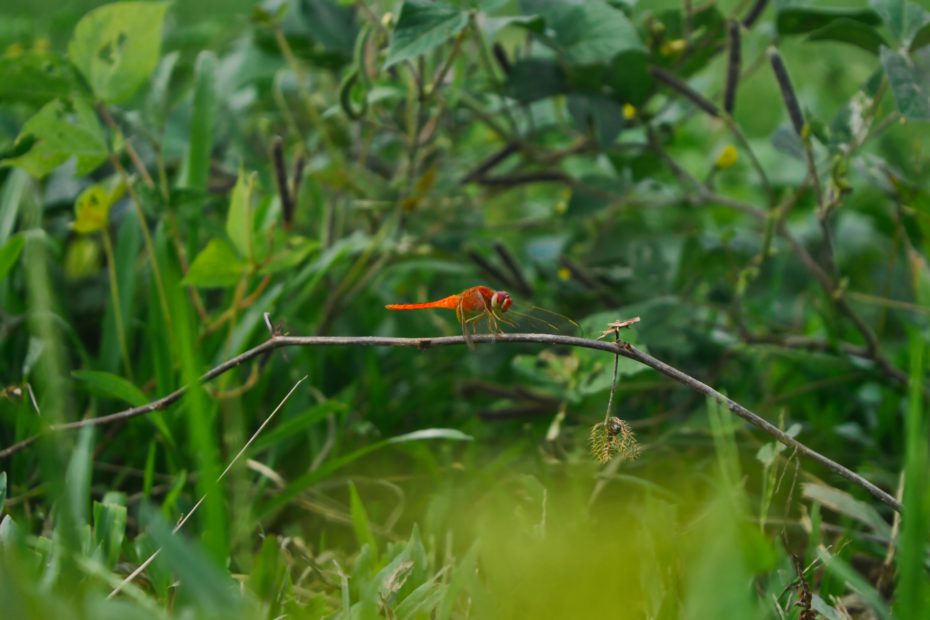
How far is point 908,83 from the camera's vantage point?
1142mm

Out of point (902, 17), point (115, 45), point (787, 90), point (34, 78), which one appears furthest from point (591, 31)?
point (34, 78)

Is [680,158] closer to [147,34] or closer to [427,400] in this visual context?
[427,400]

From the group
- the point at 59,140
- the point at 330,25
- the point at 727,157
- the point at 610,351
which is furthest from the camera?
the point at 330,25

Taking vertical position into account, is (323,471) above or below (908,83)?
below

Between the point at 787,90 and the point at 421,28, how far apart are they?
18.8 inches

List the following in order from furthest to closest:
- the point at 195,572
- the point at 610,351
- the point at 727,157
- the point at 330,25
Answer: the point at 330,25 → the point at 727,157 → the point at 610,351 → the point at 195,572

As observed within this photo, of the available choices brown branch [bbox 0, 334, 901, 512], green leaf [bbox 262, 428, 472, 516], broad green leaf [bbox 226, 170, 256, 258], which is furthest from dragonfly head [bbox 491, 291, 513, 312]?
broad green leaf [bbox 226, 170, 256, 258]

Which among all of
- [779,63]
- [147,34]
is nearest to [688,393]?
[779,63]

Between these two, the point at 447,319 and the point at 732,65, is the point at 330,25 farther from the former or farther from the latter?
the point at 732,65

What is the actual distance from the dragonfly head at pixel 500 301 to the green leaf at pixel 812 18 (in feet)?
2.50

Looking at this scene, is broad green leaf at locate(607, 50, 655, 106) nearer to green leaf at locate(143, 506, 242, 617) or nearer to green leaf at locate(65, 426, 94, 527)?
green leaf at locate(65, 426, 94, 527)

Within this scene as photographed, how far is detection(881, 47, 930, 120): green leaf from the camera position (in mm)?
1117

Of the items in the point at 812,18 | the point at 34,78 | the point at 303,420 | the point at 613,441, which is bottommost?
A: the point at 303,420

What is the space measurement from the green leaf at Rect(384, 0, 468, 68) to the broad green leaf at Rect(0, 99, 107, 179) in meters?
0.42
